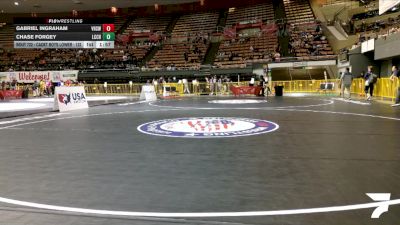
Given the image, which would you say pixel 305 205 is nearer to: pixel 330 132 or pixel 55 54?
pixel 330 132

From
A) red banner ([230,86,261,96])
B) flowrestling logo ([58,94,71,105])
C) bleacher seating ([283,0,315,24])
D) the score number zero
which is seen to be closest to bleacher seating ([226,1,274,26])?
bleacher seating ([283,0,315,24])

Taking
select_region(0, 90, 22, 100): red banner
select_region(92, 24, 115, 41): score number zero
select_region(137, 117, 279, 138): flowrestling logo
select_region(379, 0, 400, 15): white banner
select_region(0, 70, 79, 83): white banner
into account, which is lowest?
select_region(137, 117, 279, 138): flowrestling logo

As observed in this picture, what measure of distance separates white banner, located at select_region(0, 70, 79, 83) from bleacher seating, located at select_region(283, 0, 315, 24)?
24.5 metres

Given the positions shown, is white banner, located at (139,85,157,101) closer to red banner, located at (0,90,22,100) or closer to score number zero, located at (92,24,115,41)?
score number zero, located at (92,24,115,41)

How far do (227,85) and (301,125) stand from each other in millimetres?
22709

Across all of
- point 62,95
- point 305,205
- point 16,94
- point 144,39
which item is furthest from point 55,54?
point 305,205

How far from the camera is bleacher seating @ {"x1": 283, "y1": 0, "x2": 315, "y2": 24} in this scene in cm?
4162

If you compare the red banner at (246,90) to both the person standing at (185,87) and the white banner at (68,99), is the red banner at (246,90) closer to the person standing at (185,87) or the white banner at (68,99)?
the person standing at (185,87)

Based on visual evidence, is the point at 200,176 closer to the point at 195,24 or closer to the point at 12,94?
the point at 12,94

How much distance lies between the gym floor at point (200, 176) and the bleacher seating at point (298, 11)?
115ft

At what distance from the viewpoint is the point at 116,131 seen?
919 centimetres

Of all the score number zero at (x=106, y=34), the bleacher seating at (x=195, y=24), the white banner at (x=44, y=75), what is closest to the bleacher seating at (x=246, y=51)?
the bleacher seating at (x=195, y=24)
